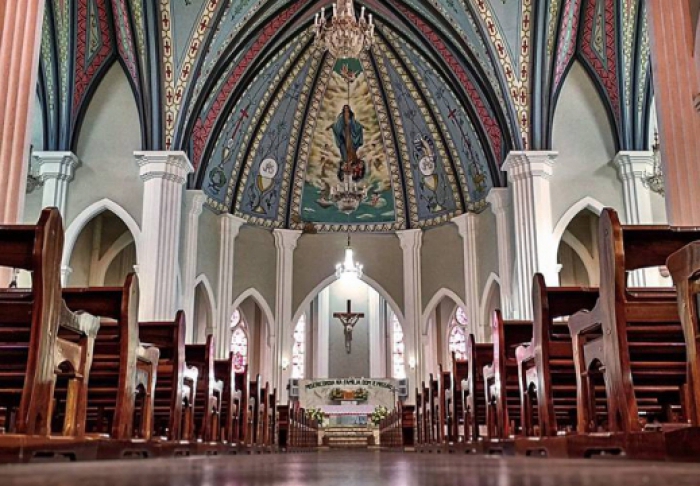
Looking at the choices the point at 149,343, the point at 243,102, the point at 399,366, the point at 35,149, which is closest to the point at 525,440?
the point at 149,343

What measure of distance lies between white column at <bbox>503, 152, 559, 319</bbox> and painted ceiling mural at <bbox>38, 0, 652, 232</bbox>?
1.17ft

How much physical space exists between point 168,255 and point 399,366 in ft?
36.5

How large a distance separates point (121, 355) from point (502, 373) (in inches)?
113

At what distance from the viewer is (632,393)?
12.2 ft

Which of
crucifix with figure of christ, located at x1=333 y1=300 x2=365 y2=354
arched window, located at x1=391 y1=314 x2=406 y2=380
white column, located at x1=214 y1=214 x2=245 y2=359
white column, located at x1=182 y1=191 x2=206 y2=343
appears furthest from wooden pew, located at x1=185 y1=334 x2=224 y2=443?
arched window, located at x1=391 y1=314 x2=406 y2=380

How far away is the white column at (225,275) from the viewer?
17.9m

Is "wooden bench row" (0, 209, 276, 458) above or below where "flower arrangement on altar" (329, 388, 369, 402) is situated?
below

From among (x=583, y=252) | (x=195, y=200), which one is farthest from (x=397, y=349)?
(x=195, y=200)

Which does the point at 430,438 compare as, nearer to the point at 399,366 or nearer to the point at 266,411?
the point at 266,411

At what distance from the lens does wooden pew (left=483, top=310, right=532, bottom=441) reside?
19.9ft

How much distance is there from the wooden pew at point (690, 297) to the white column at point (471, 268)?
15.1 metres

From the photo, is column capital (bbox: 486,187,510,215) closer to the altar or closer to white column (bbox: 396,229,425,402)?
white column (bbox: 396,229,425,402)

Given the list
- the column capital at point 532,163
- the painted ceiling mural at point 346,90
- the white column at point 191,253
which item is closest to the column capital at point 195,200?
the white column at point 191,253

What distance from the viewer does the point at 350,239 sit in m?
20.3
